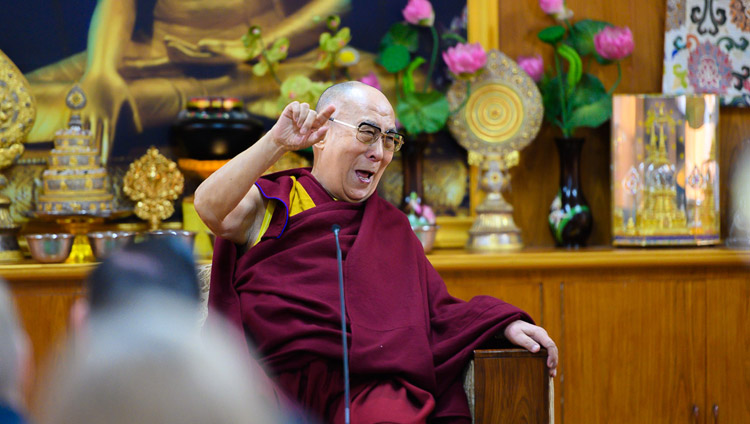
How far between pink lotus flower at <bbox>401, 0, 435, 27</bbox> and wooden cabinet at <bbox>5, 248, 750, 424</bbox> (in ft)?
3.22

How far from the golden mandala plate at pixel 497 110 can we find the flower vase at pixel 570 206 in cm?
18

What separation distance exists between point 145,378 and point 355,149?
1.61 meters

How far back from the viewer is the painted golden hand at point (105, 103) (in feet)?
11.0

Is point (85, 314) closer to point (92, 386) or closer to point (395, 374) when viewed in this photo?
point (92, 386)

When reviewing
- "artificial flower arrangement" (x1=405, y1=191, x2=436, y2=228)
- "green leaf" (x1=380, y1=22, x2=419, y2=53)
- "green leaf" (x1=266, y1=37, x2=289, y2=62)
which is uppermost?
"green leaf" (x1=380, y1=22, x2=419, y2=53)

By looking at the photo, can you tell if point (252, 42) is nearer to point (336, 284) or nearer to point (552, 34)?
point (552, 34)

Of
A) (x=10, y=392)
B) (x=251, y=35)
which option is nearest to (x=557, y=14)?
(x=251, y=35)

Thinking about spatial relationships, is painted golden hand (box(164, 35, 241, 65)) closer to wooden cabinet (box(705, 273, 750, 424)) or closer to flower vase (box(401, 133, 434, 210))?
flower vase (box(401, 133, 434, 210))

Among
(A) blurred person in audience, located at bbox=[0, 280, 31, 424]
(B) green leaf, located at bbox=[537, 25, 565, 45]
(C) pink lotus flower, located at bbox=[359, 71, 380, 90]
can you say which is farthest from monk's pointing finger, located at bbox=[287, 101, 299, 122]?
(B) green leaf, located at bbox=[537, 25, 565, 45]

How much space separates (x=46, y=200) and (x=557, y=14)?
2.19 m

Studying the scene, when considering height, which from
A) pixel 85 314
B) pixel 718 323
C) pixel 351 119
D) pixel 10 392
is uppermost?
pixel 351 119

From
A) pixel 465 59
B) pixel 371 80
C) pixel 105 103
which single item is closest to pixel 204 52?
pixel 105 103

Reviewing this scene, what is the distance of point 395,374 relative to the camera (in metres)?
1.99

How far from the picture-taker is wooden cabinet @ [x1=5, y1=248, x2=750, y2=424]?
10.2 feet
